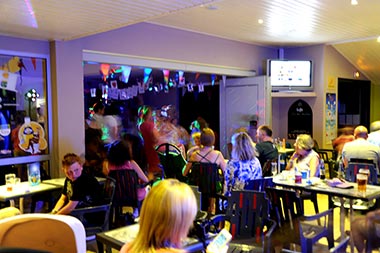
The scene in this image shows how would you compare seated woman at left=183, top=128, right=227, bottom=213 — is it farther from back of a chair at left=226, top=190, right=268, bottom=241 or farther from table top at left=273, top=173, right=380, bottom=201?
back of a chair at left=226, top=190, right=268, bottom=241

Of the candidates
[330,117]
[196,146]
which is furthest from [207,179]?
[330,117]

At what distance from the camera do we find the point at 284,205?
351cm

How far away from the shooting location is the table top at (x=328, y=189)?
364cm

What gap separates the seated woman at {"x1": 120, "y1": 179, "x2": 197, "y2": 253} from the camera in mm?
1728

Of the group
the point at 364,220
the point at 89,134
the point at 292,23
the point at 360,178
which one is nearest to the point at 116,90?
the point at 89,134

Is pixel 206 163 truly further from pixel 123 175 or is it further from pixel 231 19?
pixel 231 19

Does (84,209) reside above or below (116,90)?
below

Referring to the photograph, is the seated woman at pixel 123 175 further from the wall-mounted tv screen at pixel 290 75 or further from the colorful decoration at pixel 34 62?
the wall-mounted tv screen at pixel 290 75

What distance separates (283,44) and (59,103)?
5.15 m

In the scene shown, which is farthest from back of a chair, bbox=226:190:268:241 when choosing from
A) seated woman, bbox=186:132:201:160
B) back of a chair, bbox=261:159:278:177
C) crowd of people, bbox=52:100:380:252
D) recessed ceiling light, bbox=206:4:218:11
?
recessed ceiling light, bbox=206:4:218:11

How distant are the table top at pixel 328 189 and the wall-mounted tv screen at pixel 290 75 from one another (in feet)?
13.3

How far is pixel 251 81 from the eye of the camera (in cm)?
787

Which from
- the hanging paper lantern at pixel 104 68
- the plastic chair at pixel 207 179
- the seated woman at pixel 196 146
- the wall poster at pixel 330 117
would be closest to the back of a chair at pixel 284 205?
the plastic chair at pixel 207 179

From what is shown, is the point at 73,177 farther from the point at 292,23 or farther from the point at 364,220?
the point at 292,23
